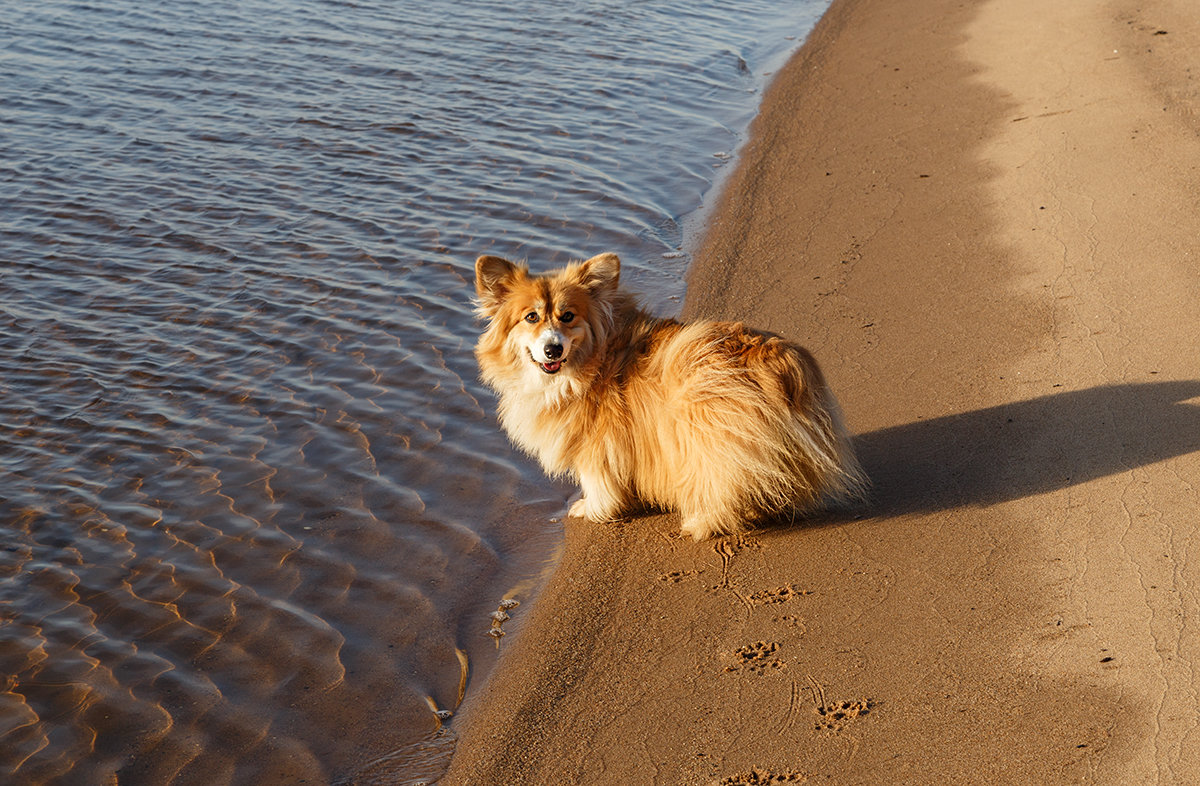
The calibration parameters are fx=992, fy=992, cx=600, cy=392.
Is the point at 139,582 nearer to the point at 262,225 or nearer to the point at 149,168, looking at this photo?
the point at 262,225

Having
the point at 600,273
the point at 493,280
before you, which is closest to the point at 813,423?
the point at 600,273

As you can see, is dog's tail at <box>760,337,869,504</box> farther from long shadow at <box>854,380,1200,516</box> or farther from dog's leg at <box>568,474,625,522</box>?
dog's leg at <box>568,474,625,522</box>

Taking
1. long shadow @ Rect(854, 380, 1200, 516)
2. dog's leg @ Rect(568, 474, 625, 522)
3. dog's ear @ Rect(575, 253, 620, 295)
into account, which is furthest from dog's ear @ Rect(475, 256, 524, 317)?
long shadow @ Rect(854, 380, 1200, 516)

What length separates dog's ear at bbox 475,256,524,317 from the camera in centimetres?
480

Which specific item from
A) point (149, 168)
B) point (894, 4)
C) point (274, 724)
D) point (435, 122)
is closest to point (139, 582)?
point (274, 724)

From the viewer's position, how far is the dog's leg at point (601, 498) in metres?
4.95

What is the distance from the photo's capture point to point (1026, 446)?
5.05 metres

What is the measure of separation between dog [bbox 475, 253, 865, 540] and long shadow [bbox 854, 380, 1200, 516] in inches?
15.5

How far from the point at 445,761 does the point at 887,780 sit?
62.2 inches

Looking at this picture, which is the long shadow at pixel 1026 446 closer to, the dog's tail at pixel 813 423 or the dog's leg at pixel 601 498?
the dog's tail at pixel 813 423

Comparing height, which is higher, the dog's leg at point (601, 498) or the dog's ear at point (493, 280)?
the dog's ear at point (493, 280)

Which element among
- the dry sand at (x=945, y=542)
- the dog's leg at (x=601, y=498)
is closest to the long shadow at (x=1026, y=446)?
the dry sand at (x=945, y=542)

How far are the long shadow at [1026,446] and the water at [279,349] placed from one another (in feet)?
5.91

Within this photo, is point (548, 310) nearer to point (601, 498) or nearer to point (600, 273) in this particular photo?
point (600, 273)
